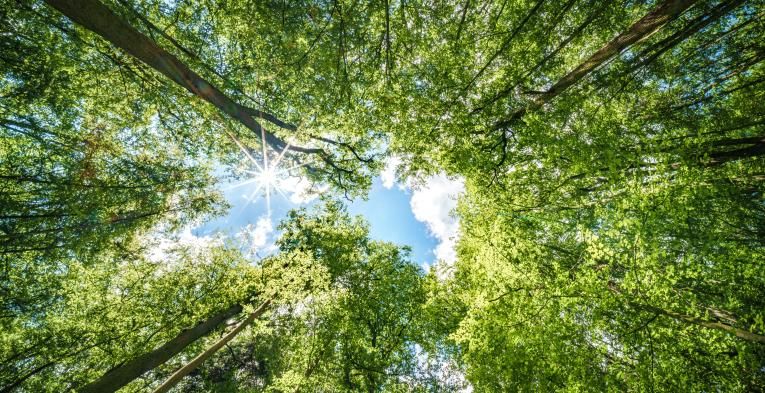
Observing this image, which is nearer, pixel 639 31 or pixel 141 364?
pixel 639 31

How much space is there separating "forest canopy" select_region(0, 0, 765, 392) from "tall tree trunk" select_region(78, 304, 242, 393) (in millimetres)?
113

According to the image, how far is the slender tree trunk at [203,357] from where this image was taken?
9.33 metres

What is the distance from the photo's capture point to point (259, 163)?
13.2 meters

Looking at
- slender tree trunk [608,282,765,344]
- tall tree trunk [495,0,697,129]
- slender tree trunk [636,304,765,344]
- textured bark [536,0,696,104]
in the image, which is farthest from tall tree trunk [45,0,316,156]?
slender tree trunk [636,304,765,344]

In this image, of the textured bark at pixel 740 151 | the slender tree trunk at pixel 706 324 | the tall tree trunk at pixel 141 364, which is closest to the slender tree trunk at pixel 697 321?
the slender tree trunk at pixel 706 324

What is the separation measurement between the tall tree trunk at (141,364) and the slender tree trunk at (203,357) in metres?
0.80

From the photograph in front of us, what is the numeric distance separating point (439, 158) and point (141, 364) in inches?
435

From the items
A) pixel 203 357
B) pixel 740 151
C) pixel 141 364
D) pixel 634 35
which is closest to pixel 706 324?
pixel 740 151

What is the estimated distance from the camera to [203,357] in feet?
33.7

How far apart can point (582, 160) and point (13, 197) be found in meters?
14.6

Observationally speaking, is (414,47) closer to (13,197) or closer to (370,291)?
(13,197)

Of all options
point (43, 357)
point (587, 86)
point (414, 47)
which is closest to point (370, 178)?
point (414, 47)

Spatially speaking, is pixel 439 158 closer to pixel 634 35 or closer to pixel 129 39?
pixel 634 35

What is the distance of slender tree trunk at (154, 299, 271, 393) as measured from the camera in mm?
9328
